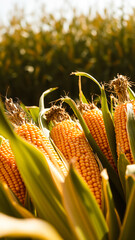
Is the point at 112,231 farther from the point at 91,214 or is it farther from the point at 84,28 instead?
the point at 84,28

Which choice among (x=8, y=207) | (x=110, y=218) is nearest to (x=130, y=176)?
(x=110, y=218)

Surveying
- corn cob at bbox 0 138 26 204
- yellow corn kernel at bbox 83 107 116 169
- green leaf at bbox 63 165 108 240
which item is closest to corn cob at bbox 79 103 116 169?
yellow corn kernel at bbox 83 107 116 169

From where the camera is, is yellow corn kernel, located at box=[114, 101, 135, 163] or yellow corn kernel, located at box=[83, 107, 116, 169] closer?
yellow corn kernel, located at box=[114, 101, 135, 163]

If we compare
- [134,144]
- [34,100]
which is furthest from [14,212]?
[34,100]

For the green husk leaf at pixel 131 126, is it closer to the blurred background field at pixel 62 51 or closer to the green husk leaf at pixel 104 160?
the green husk leaf at pixel 104 160

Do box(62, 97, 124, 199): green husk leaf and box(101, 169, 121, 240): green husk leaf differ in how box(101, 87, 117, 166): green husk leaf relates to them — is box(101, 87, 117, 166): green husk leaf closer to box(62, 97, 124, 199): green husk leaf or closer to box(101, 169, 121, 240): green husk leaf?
box(62, 97, 124, 199): green husk leaf

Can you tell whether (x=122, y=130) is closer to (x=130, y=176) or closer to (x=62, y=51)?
(x=130, y=176)
